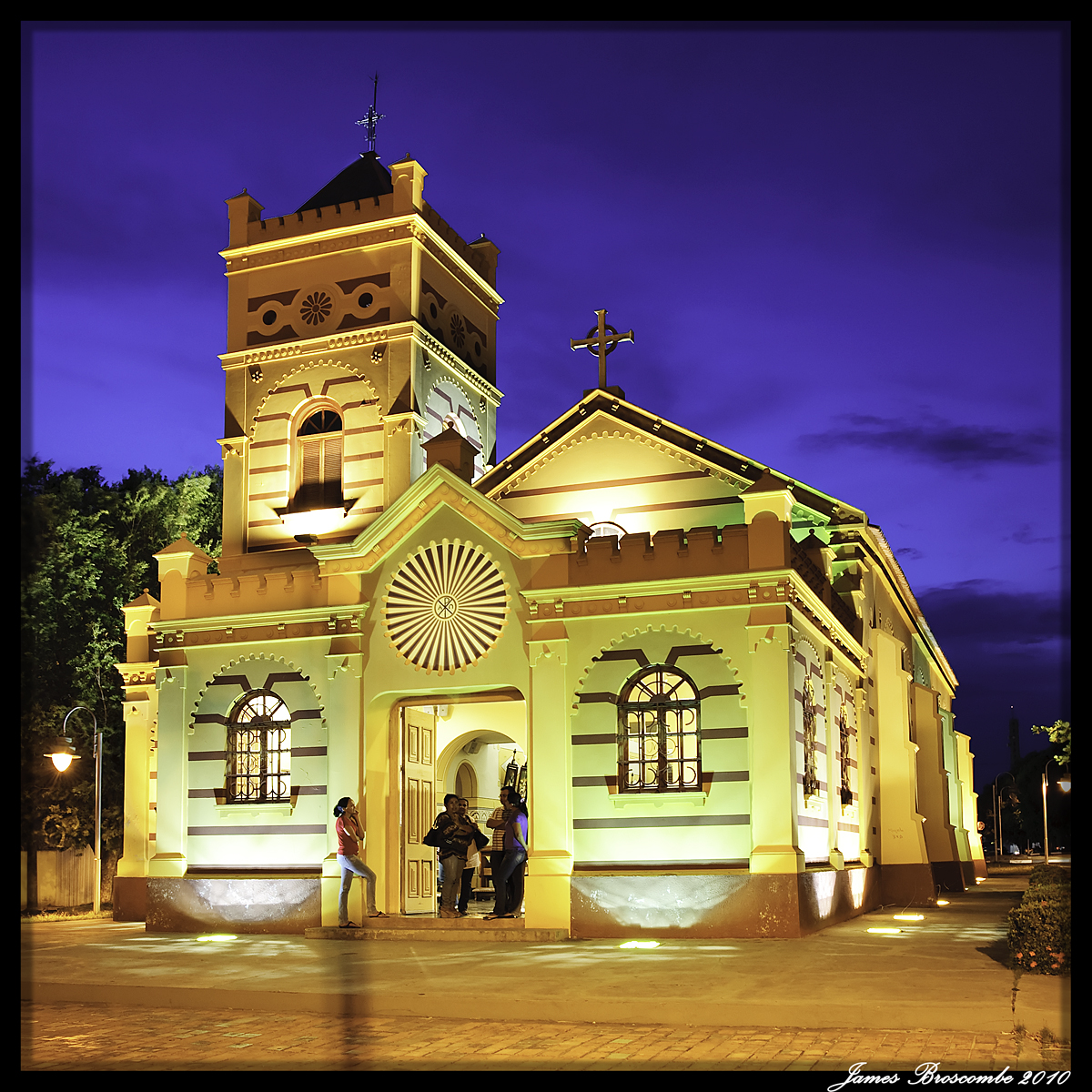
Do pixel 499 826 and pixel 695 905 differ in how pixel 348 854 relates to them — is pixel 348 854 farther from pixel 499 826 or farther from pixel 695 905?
pixel 695 905

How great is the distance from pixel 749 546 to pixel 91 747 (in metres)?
23.0

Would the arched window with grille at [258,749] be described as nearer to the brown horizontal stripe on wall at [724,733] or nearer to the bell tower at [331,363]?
the bell tower at [331,363]

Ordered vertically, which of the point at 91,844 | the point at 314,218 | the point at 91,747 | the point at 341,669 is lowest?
the point at 91,844

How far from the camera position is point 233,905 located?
22.0 metres

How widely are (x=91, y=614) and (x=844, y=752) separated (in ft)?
80.1

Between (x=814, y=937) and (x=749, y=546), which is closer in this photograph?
(x=814, y=937)

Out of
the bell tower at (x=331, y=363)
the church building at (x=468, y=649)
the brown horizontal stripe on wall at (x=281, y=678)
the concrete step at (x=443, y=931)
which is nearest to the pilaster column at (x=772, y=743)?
the church building at (x=468, y=649)

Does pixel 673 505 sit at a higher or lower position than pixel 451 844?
higher

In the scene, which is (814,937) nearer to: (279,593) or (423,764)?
(423,764)

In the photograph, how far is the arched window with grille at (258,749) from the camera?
22.4 meters

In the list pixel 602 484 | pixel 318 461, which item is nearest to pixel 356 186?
pixel 318 461

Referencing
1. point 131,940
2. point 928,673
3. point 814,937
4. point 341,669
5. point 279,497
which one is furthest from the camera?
point 928,673
